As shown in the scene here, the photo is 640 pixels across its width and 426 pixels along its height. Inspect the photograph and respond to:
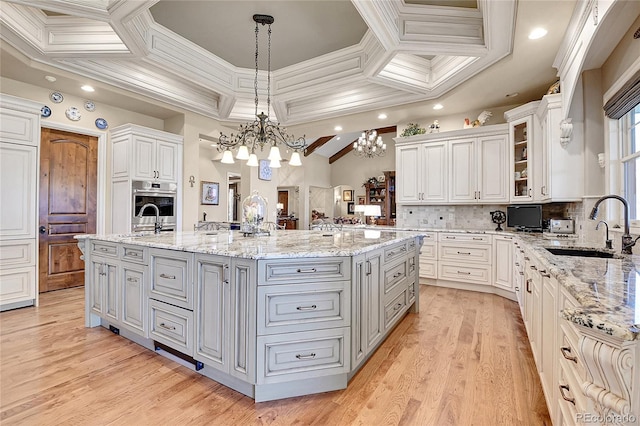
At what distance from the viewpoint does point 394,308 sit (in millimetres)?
2684

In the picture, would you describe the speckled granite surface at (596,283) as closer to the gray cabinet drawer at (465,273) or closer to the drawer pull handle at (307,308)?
the drawer pull handle at (307,308)

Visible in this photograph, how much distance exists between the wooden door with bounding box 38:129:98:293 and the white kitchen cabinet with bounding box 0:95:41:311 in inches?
28.7

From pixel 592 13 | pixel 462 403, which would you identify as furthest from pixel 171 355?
pixel 592 13

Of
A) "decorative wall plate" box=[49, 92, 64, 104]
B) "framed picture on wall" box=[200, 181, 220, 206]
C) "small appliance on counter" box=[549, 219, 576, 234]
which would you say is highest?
"decorative wall plate" box=[49, 92, 64, 104]

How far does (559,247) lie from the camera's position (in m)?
2.12

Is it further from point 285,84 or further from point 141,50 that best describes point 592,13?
point 141,50

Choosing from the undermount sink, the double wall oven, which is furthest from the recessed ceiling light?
the double wall oven

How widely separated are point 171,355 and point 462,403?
208cm

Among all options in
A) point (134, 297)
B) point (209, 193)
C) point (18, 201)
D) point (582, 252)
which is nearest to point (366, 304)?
point (582, 252)

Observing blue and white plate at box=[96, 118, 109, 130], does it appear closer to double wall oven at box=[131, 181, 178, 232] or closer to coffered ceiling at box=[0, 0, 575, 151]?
coffered ceiling at box=[0, 0, 575, 151]

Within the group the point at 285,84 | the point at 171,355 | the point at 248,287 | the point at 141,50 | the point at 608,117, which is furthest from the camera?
the point at 285,84

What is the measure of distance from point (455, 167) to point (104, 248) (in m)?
4.69

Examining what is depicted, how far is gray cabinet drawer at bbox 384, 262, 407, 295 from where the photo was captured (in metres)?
2.46

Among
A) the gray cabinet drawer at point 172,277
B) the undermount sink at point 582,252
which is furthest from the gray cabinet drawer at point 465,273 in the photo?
the gray cabinet drawer at point 172,277
